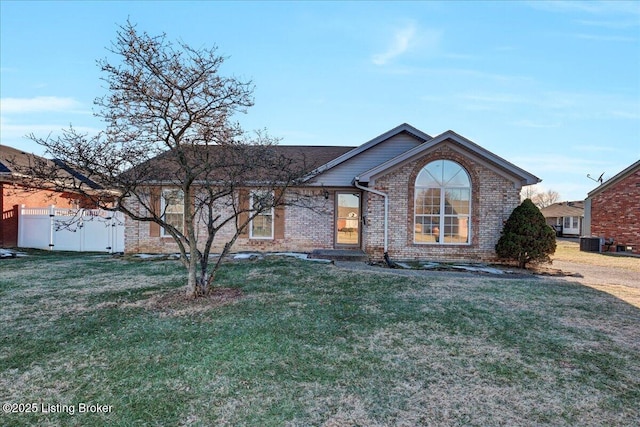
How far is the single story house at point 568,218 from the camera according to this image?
3597 cm

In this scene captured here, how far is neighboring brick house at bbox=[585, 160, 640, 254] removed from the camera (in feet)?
57.9

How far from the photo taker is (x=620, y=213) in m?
18.3

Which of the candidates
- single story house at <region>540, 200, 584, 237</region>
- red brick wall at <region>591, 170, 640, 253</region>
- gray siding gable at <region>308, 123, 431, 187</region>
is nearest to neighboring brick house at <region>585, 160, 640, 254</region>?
red brick wall at <region>591, 170, 640, 253</region>

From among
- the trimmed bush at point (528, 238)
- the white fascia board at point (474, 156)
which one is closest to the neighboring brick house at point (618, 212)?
the white fascia board at point (474, 156)

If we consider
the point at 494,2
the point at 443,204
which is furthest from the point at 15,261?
the point at 494,2

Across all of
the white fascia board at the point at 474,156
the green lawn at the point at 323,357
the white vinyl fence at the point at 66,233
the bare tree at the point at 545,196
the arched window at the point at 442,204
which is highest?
the bare tree at the point at 545,196

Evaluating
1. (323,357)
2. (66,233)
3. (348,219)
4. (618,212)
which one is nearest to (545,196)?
(618,212)

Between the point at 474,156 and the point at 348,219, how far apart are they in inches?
194

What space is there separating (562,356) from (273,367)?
11.4ft

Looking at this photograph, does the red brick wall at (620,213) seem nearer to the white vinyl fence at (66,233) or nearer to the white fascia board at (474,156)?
the white fascia board at (474,156)

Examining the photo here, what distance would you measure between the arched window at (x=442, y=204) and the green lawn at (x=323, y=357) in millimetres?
4291

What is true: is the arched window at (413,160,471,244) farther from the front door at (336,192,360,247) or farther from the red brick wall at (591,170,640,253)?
the red brick wall at (591,170,640,253)

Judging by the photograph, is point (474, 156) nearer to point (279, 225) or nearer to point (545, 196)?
point (279, 225)

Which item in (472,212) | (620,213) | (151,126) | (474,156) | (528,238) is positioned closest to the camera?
(151,126)
